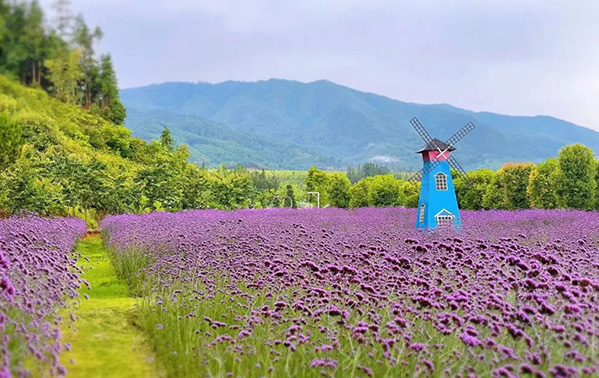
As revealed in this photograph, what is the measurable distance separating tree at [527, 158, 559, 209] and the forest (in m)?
0.05

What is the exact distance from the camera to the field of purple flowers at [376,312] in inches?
121

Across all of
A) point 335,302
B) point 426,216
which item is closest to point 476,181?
point 426,216

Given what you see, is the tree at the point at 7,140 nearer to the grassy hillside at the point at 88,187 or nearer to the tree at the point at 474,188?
the grassy hillside at the point at 88,187

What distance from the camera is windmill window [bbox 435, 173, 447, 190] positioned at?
14.4 meters

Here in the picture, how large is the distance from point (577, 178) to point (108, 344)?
23.6 meters

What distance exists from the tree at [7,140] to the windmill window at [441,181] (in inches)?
613

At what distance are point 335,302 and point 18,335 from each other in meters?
2.39

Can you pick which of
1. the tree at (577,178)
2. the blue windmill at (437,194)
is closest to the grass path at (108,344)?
the blue windmill at (437,194)

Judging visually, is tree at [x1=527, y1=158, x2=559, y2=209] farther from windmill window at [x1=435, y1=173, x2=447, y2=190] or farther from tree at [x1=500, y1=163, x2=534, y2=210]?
windmill window at [x1=435, y1=173, x2=447, y2=190]

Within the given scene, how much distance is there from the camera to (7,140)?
20.7m

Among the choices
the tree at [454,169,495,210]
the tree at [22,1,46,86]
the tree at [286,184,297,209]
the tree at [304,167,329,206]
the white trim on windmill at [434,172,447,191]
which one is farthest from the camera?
the tree at [304,167,329,206]

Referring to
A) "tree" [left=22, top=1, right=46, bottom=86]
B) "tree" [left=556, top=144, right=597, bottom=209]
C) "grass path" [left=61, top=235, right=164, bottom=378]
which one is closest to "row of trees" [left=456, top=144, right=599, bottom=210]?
"tree" [left=556, top=144, right=597, bottom=209]

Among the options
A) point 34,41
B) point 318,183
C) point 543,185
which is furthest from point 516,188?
point 34,41

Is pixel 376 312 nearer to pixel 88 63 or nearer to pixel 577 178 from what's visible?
pixel 577 178
